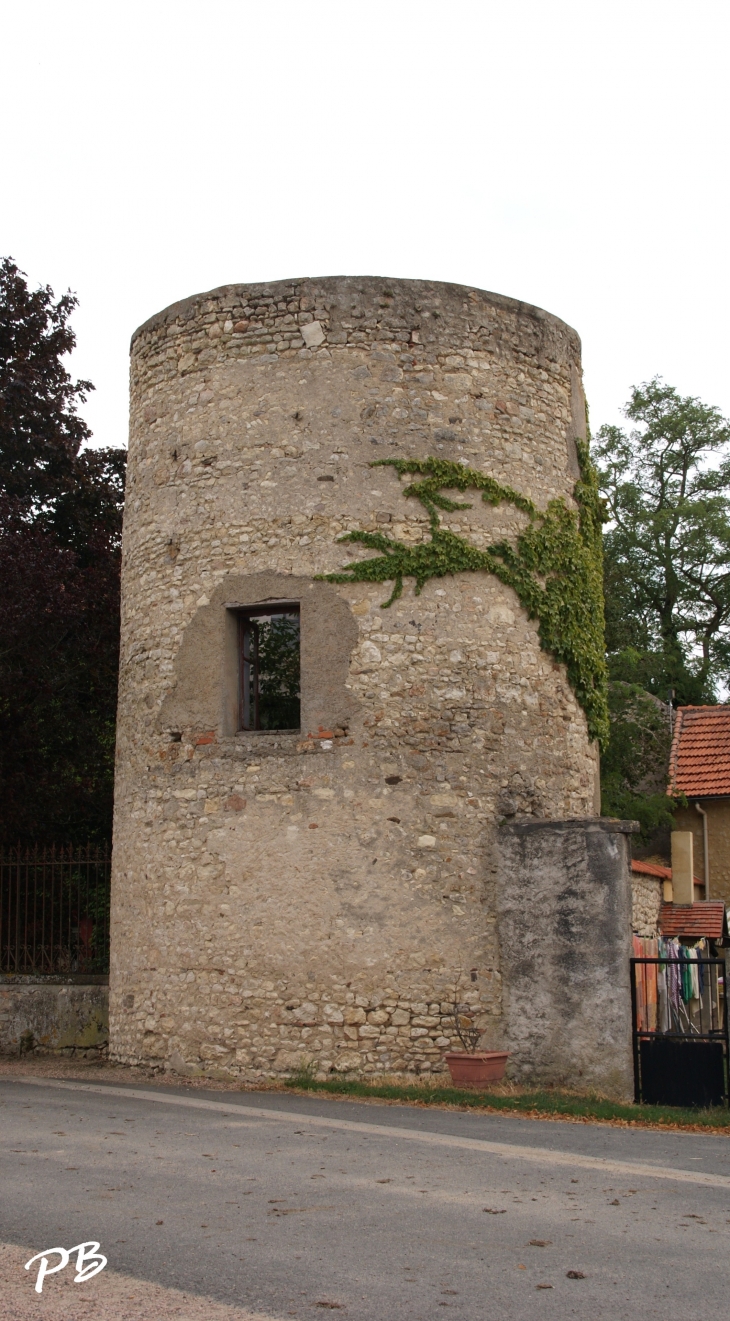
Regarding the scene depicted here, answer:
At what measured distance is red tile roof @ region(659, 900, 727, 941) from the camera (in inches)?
734

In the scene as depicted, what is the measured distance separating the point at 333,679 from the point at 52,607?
6.89 m

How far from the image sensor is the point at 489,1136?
9.62m

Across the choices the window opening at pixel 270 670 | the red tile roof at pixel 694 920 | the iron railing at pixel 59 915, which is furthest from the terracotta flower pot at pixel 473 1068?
the red tile roof at pixel 694 920

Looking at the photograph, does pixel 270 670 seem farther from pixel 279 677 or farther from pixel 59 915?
pixel 59 915

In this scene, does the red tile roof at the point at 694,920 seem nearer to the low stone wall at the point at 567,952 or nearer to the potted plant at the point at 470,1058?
the low stone wall at the point at 567,952

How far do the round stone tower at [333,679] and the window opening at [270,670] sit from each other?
25 mm

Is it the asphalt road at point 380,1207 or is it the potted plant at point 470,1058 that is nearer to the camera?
the asphalt road at point 380,1207

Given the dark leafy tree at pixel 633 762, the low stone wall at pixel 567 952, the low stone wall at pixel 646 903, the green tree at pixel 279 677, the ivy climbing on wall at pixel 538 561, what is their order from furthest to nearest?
1. the dark leafy tree at pixel 633 762
2. the low stone wall at pixel 646 903
3. the green tree at pixel 279 677
4. the ivy climbing on wall at pixel 538 561
5. the low stone wall at pixel 567 952

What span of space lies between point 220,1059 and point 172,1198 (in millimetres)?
5139

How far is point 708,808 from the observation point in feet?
81.8

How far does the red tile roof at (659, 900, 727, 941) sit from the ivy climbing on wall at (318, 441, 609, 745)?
18.6 ft

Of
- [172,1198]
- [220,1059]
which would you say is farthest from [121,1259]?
[220,1059]

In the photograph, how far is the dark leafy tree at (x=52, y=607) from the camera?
712 inches

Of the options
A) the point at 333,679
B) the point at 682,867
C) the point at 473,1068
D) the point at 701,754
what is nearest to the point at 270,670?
the point at 333,679
